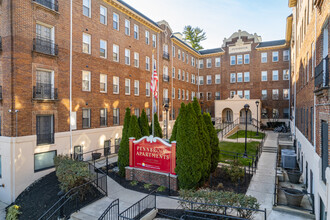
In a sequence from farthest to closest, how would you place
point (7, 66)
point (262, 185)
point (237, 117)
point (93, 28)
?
point (237, 117)
point (93, 28)
point (7, 66)
point (262, 185)

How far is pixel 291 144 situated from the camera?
2120cm

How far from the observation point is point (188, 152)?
10602 mm

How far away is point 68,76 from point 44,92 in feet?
7.75

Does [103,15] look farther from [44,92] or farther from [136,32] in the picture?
[44,92]

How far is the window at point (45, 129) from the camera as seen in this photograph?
1449cm

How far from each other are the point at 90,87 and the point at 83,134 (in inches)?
167

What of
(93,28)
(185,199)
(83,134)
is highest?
(93,28)

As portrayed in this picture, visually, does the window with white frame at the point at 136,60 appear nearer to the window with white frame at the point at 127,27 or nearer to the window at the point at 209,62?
the window with white frame at the point at 127,27

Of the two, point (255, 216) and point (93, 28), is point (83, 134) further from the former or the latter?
point (255, 216)

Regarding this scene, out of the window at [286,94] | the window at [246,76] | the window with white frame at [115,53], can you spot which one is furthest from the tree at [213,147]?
the window at [246,76]

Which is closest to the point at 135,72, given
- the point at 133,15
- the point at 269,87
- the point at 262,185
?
the point at 133,15

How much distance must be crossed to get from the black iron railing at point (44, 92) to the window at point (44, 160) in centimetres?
400

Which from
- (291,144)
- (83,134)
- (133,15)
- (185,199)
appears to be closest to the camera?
(185,199)

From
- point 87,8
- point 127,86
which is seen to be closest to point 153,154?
point 127,86
